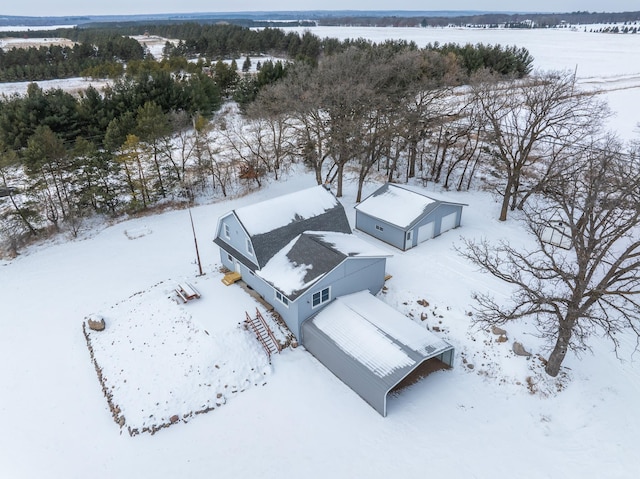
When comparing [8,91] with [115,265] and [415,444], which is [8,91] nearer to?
[115,265]

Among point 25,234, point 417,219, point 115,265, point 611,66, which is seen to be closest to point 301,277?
point 417,219

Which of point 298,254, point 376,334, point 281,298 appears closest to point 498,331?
point 376,334

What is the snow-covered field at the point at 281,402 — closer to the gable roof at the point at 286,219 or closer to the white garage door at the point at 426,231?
the white garage door at the point at 426,231

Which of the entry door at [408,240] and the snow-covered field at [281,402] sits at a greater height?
the entry door at [408,240]

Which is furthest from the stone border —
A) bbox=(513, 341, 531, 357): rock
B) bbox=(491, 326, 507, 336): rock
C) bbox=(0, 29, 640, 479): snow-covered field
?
bbox=(513, 341, 531, 357): rock

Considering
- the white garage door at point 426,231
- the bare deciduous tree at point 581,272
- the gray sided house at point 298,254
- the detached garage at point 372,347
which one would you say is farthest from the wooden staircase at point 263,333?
the white garage door at point 426,231

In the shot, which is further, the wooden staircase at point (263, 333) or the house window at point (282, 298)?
the house window at point (282, 298)
